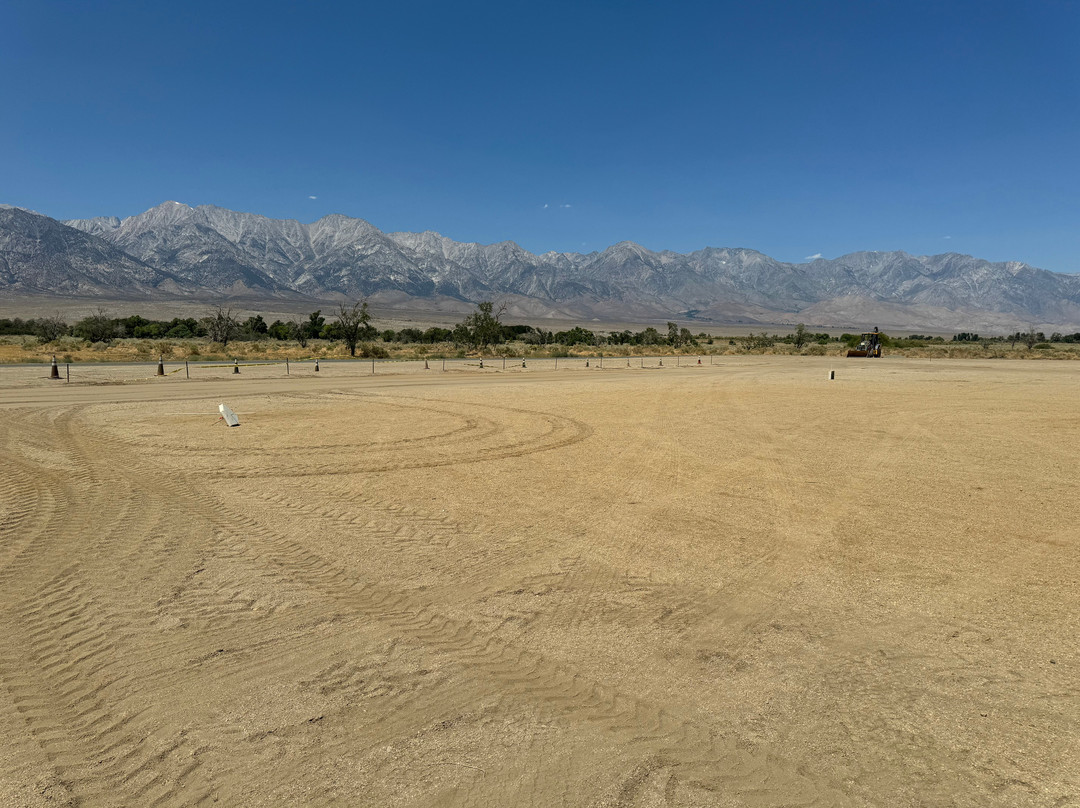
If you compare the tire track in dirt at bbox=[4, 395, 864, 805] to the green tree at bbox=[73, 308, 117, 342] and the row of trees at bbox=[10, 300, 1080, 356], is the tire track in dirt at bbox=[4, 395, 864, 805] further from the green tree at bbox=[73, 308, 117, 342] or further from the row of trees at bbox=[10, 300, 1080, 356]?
the green tree at bbox=[73, 308, 117, 342]

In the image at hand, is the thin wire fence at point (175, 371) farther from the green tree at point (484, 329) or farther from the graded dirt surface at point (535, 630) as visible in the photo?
the graded dirt surface at point (535, 630)

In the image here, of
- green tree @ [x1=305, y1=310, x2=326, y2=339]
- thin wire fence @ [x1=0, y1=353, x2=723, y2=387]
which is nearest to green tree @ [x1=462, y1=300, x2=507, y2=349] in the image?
thin wire fence @ [x1=0, y1=353, x2=723, y2=387]

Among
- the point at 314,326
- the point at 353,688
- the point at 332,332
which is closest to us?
the point at 353,688

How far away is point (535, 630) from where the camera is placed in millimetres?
5250

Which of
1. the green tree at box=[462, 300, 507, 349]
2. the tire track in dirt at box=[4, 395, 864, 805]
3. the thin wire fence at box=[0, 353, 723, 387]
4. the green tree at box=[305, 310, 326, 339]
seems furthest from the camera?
the green tree at box=[305, 310, 326, 339]

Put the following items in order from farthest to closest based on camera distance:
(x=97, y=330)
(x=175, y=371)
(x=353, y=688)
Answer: (x=97, y=330) < (x=175, y=371) < (x=353, y=688)

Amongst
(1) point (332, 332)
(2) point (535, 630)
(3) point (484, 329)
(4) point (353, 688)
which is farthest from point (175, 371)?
(1) point (332, 332)

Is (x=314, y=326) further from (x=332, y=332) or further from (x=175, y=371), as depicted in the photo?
(x=175, y=371)

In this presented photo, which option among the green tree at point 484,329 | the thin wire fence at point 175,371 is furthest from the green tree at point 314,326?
the thin wire fence at point 175,371

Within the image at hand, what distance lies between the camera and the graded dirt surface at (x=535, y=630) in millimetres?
3570

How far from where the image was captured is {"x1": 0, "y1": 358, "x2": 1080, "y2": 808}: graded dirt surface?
357 cm

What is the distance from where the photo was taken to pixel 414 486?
10.0 meters

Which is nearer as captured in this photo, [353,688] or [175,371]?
[353,688]

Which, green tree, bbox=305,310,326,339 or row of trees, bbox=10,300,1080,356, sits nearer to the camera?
row of trees, bbox=10,300,1080,356
